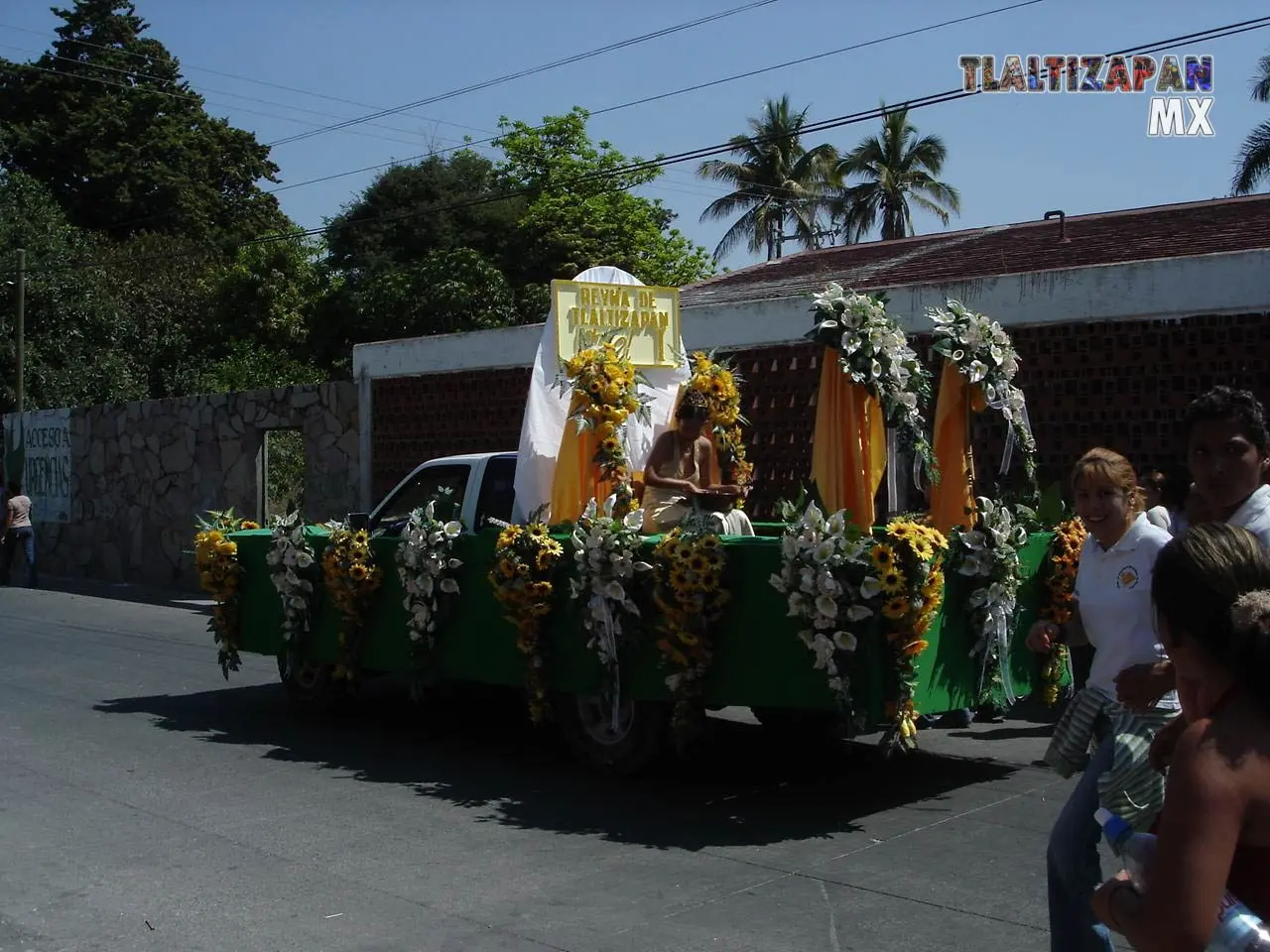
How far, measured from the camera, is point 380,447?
18.2 metres

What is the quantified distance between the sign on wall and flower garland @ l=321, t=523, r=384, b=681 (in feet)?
52.1

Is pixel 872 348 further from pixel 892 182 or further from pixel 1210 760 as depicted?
pixel 892 182

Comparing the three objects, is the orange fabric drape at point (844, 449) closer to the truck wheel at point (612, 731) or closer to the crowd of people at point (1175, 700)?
the truck wheel at point (612, 731)

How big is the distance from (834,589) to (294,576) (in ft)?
13.8

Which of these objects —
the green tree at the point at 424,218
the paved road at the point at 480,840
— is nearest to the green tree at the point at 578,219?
the green tree at the point at 424,218

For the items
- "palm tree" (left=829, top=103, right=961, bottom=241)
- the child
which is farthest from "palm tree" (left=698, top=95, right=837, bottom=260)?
the child

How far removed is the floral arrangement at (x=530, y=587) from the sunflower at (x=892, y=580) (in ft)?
6.57

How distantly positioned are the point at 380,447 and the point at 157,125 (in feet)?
104

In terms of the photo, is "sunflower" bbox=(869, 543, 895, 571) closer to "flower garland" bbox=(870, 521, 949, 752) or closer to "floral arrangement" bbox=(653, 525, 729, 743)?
"flower garland" bbox=(870, 521, 949, 752)

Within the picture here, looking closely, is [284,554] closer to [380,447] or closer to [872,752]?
[872,752]

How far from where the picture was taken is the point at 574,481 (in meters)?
8.74

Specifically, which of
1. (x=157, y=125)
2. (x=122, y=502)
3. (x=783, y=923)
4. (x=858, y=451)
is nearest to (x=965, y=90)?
(x=858, y=451)

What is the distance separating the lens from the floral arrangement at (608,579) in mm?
7305

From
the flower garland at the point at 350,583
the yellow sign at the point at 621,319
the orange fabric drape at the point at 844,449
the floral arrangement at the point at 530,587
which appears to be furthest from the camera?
the yellow sign at the point at 621,319
